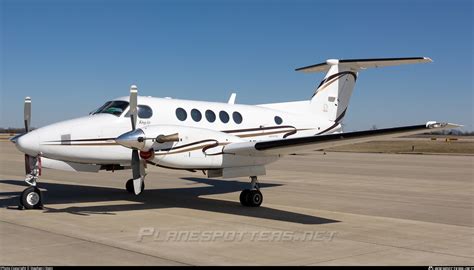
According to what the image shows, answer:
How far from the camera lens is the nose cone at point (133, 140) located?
1059cm

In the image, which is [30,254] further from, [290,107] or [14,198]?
[290,107]

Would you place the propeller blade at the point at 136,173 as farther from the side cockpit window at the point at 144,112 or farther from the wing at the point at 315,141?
the wing at the point at 315,141

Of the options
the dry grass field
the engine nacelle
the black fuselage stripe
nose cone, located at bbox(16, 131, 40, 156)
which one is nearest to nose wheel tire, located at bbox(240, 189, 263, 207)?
the engine nacelle

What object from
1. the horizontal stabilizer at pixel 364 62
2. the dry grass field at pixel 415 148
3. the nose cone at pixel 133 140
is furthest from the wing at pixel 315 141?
the dry grass field at pixel 415 148

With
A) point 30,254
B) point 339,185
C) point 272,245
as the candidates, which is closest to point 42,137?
point 30,254

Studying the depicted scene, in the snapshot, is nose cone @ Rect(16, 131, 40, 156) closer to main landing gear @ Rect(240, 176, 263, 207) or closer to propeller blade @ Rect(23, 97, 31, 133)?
propeller blade @ Rect(23, 97, 31, 133)

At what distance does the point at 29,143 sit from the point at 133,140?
2.27m

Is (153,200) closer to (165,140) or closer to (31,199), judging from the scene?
(31,199)

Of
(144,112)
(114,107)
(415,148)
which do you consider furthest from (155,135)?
(415,148)

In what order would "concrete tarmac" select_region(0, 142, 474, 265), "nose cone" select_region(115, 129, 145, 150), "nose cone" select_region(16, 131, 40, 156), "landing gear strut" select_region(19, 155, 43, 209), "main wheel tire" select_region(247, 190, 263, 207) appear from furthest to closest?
1. "main wheel tire" select_region(247, 190, 263, 207)
2. "landing gear strut" select_region(19, 155, 43, 209)
3. "nose cone" select_region(16, 131, 40, 156)
4. "nose cone" select_region(115, 129, 145, 150)
5. "concrete tarmac" select_region(0, 142, 474, 265)

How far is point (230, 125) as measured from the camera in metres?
13.8

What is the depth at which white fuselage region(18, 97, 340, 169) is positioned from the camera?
11.2 meters

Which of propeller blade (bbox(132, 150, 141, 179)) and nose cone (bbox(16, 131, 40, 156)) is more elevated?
nose cone (bbox(16, 131, 40, 156))

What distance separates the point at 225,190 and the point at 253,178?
13.0 feet
